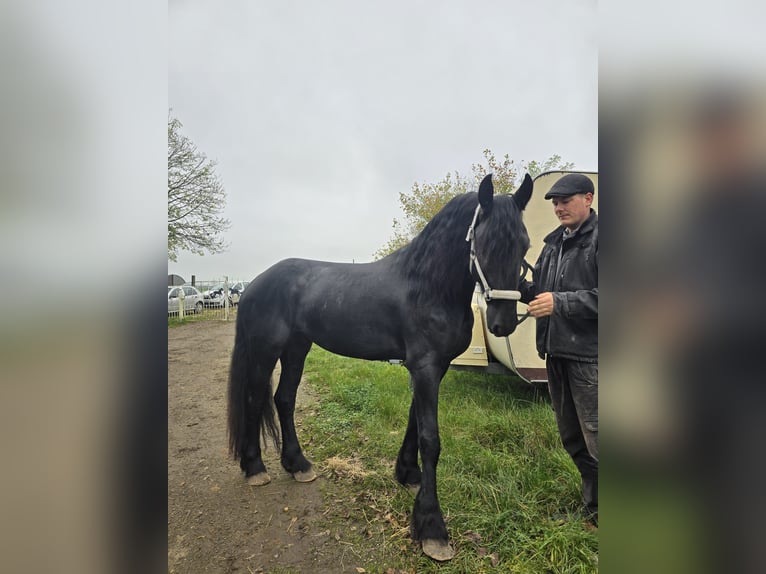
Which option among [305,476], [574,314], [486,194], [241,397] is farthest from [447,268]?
[305,476]

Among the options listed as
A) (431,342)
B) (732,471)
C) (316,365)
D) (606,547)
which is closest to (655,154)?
(732,471)

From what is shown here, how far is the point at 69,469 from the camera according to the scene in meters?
0.53

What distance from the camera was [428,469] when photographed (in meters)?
2.00

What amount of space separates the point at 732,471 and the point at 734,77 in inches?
22.0

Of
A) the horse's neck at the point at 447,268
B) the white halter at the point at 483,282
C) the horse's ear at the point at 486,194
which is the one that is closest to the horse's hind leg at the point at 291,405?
the horse's neck at the point at 447,268

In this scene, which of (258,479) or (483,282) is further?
(258,479)

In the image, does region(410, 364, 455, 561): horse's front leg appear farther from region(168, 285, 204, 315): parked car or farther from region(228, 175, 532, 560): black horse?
region(168, 285, 204, 315): parked car

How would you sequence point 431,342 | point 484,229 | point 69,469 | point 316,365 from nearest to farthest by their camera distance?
point 69,469
point 484,229
point 431,342
point 316,365

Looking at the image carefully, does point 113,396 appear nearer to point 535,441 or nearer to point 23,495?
point 23,495

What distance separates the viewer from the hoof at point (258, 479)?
2.59 metres

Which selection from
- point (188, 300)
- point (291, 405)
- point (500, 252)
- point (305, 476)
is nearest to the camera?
point (500, 252)

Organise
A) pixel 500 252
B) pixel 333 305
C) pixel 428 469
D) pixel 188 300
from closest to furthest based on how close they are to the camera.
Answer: pixel 500 252 < pixel 428 469 < pixel 333 305 < pixel 188 300

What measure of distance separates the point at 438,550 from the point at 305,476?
1277 millimetres

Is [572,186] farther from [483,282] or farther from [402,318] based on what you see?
[402,318]
